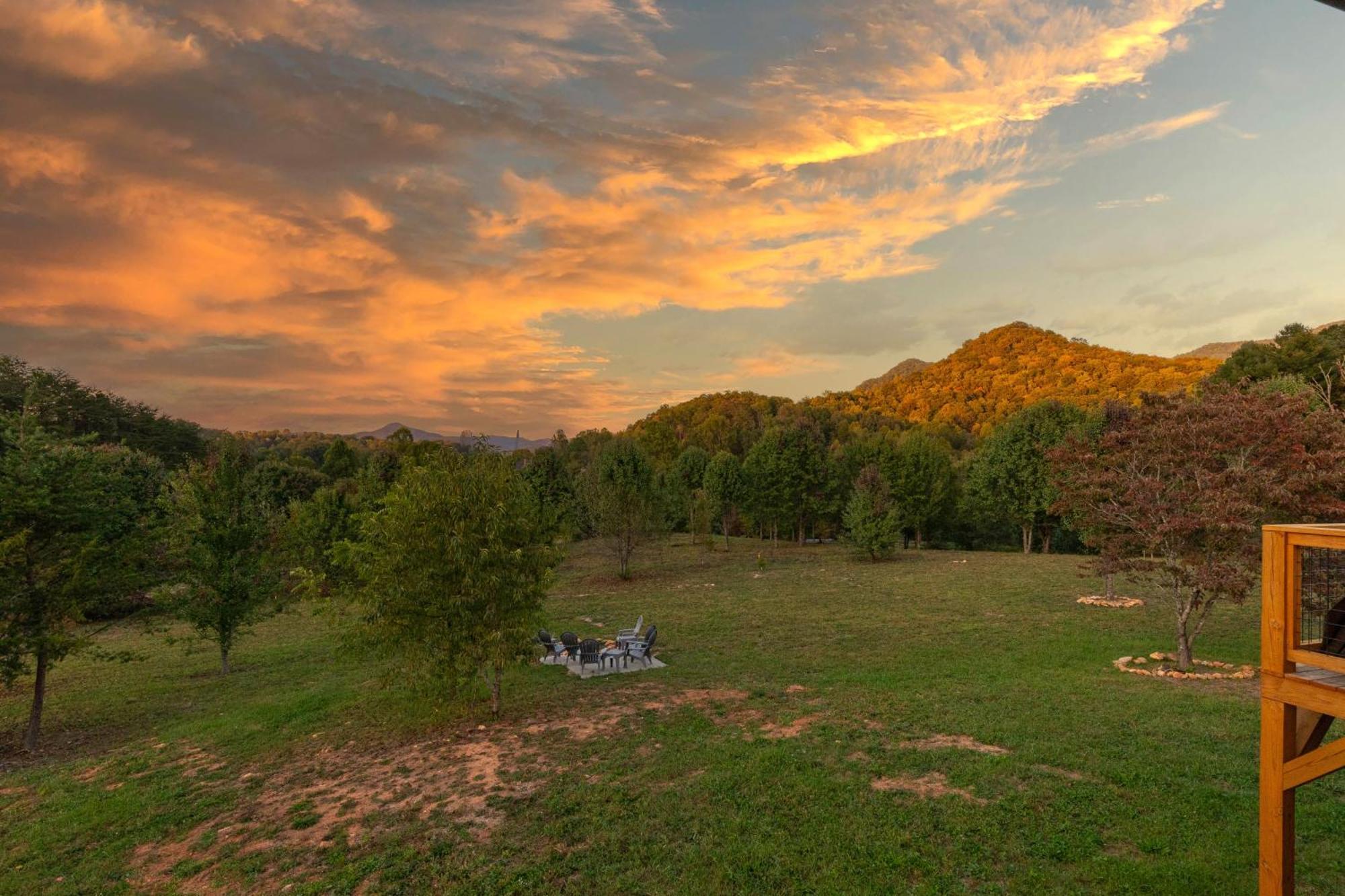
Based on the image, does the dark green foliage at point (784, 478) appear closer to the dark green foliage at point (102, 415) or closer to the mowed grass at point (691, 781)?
the mowed grass at point (691, 781)

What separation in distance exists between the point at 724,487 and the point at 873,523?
1597 centimetres

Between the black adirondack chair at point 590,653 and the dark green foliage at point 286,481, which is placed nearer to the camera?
the black adirondack chair at point 590,653

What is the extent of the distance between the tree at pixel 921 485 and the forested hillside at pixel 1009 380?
1963 cm

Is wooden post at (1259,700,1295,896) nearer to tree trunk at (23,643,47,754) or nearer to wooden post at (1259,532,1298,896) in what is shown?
wooden post at (1259,532,1298,896)

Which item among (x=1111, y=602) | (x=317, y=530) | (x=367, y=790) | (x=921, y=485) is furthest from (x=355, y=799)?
(x=921, y=485)

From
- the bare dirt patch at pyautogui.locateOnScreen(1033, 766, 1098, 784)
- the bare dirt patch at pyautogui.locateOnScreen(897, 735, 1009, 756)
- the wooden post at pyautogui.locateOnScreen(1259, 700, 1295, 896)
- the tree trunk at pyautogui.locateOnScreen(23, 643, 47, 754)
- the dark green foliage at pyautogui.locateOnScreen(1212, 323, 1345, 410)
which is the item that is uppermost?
the dark green foliage at pyautogui.locateOnScreen(1212, 323, 1345, 410)

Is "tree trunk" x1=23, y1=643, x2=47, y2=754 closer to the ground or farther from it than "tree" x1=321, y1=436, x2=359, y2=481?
closer to the ground

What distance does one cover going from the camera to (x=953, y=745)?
983 centimetres

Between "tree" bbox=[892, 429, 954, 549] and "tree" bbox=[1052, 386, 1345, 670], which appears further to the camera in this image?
"tree" bbox=[892, 429, 954, 549]

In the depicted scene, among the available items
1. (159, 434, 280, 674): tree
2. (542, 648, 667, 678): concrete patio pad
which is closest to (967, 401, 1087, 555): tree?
(542, 648, 667, 678): concrete patio pad

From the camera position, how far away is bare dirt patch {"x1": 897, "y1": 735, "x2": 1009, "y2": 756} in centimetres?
953

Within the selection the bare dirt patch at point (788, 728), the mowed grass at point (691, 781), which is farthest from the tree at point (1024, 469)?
the bare dirt patch at point (788, 728)

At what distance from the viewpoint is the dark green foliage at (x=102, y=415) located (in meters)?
45.6

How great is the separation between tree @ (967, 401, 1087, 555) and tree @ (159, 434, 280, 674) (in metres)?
44.0
